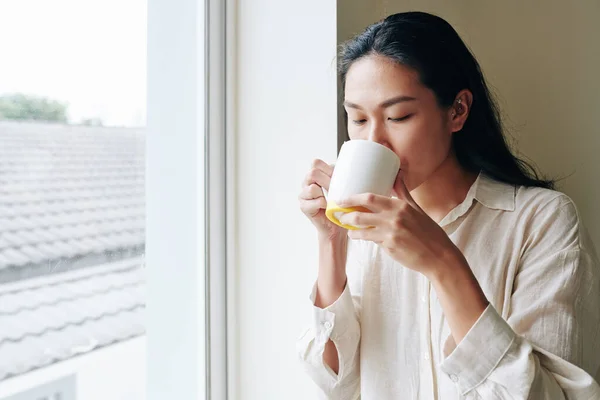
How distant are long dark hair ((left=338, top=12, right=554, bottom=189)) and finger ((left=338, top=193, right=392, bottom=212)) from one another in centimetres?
26

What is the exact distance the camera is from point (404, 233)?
0.76 meters

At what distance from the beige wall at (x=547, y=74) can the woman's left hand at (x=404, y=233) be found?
0.70 metres

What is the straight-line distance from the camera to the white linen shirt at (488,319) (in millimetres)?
775

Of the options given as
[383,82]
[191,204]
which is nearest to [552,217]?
[383,82]

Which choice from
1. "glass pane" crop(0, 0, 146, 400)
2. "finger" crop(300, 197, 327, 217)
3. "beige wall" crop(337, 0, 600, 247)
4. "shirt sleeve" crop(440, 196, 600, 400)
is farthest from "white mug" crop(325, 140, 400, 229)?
"beige wall" crop(337, 0, 600, 247)

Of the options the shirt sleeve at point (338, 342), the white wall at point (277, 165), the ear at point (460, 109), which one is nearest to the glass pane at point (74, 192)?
the white wall at point (277, 165)

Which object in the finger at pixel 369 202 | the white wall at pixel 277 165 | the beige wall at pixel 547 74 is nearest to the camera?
the finger at pixel 369 202

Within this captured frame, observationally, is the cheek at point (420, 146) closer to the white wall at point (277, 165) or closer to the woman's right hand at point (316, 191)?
the woman's right hand at point (316, 191)

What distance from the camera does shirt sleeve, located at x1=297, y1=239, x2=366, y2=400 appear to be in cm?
99

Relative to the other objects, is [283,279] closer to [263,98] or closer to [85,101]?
[263,98]

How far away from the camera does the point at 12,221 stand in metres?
0.83

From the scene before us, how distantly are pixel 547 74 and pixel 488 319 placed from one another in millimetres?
866

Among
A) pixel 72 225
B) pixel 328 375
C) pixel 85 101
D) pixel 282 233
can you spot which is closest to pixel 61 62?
pixel 85 101

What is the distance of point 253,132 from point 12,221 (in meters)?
0.55
